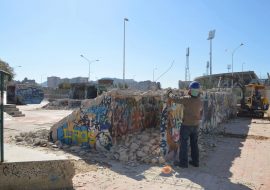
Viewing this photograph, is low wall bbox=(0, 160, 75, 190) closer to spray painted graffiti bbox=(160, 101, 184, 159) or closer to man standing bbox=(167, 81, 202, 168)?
man standing bbox=(167, 81, 202, 168)

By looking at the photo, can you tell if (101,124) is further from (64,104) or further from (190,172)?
(64,104)

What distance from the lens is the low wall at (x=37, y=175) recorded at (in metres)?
5.78

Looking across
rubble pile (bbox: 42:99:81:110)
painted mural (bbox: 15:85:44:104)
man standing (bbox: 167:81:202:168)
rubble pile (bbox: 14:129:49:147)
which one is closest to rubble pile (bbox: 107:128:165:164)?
man standing (bbox: 167:81:202:168)

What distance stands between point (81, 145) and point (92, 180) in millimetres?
3257

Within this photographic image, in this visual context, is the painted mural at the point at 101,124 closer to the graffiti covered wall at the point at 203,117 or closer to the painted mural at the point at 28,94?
the graffiti covered wall at the point at 203,117

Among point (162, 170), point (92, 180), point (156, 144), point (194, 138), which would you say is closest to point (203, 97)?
point (156, 144)

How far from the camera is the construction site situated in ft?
20.2

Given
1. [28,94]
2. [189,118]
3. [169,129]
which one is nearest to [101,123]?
[169,129]

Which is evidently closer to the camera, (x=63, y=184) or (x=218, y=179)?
(x=63, y=184)

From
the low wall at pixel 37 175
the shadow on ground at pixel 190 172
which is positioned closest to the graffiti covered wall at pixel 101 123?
Result: the shadow on ground at pixel 190 172

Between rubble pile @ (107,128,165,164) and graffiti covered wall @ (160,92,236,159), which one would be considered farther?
graffiti covered wall @ (160,92,236,159)

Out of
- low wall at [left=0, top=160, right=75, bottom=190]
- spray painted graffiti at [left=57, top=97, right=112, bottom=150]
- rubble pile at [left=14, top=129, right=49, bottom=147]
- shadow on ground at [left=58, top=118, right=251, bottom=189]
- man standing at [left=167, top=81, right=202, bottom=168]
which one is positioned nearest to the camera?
low wall at [left=0, top=160, right=75, bottom=190]

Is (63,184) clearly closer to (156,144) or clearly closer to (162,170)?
(162,170)

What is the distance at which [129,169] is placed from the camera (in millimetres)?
7930
